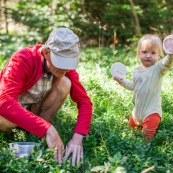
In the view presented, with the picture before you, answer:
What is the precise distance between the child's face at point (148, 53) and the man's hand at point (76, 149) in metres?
1.09

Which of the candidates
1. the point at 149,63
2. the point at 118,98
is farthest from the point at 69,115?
the point at 149,63

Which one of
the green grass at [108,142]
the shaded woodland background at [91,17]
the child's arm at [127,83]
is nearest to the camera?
the green grass at [108,142]

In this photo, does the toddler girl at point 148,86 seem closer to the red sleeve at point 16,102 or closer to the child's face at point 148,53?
the child's face at point 148,53

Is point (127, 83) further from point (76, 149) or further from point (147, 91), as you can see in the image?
point (76, 149)

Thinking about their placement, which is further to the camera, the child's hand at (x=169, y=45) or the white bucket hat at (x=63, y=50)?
the child's hand at (x=169, y=45)

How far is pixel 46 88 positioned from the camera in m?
4.01

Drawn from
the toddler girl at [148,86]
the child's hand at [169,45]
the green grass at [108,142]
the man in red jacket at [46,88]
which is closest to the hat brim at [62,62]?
the man in red jacket at [46,88]

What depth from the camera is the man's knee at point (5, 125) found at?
3.82 meters

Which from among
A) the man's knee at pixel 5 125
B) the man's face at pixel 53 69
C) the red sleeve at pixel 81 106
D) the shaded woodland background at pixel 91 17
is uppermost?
the shaded woodland background at pixel 91 17

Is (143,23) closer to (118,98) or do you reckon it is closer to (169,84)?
(169,84)

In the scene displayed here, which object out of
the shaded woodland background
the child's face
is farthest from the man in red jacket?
the shaded woodland background

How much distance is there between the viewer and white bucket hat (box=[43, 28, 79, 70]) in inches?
137

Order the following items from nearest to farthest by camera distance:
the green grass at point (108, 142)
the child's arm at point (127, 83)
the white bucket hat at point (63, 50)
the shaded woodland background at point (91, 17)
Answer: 1. the green grass at point (108, 142)
2. the white bucket hat at point (63, 50)
3. the child's arm at point (127, 83)
4. the shaded woodland background at point (91, 17)

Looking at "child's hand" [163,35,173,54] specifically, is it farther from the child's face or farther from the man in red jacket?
the man in red jacket
